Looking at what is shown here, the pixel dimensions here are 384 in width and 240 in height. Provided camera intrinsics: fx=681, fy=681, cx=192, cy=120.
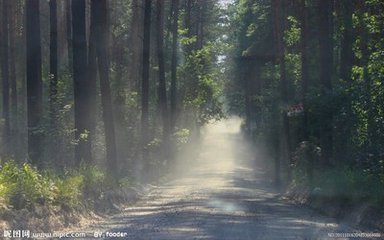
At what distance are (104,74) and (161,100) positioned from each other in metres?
20.3

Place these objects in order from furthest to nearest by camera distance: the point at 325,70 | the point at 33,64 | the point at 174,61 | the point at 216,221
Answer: the point at 174,61 → the point at 325,70 → the point at 33,64 → the point at 216,221

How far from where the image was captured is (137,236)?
562 inches

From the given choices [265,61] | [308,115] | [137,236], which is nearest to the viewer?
[137,236]

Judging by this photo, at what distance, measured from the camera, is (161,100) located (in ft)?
159

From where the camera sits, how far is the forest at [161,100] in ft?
67.7

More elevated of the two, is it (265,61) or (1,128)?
(265,61)

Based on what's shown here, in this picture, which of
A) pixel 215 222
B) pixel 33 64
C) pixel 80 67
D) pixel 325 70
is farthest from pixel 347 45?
pixel 215 222

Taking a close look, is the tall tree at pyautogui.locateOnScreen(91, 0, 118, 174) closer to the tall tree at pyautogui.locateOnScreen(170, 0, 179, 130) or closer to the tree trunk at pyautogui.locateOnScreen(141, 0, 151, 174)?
the tree trunk at pyautogui.locateOnScreen(141, 0, 151, 174)

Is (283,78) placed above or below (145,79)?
below

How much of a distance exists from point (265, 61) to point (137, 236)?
39.6 metres

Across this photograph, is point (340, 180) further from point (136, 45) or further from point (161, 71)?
point (136, 45)

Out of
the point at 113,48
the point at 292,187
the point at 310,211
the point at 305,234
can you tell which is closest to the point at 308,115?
the point at 292,187

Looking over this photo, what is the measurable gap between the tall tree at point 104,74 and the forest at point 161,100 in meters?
0.05

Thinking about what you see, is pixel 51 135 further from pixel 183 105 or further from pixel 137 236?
pixel 183 105
